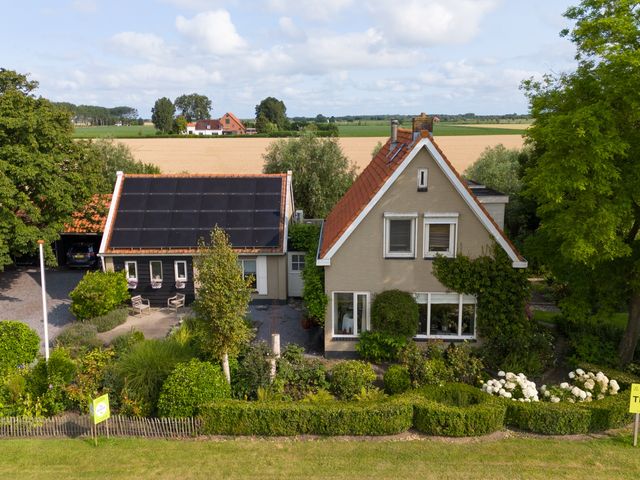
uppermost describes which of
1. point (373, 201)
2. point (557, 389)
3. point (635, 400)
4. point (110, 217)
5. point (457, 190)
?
point (457, 190)

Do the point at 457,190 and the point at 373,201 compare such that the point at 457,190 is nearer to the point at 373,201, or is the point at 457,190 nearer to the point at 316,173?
the point at 373,201

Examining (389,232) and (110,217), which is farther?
(110,217)

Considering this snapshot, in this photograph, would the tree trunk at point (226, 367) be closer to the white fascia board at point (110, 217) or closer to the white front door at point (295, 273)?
the white front door at point (295, 273)

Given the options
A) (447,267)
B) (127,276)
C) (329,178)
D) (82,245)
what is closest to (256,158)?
(329,178)

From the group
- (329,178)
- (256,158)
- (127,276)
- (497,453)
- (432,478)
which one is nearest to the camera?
(432,478)

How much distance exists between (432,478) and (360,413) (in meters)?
2.52

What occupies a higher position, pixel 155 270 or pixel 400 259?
pixel 400 259

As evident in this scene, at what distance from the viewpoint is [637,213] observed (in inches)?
644

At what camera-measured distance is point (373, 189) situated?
18.5 m

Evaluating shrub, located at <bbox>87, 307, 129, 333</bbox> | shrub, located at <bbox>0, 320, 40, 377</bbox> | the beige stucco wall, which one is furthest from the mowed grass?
shrub, located at <bbox>87, 307, 129, 333</bbox>

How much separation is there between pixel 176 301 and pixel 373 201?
450 inches

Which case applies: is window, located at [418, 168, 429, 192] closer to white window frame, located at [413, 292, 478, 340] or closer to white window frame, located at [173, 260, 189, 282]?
white window frame, located at [413, 292, 478, 340]

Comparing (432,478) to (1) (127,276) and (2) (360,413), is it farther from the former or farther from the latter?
(1) (127,276)

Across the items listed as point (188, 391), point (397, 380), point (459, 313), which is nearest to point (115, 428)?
point (188, 391)
